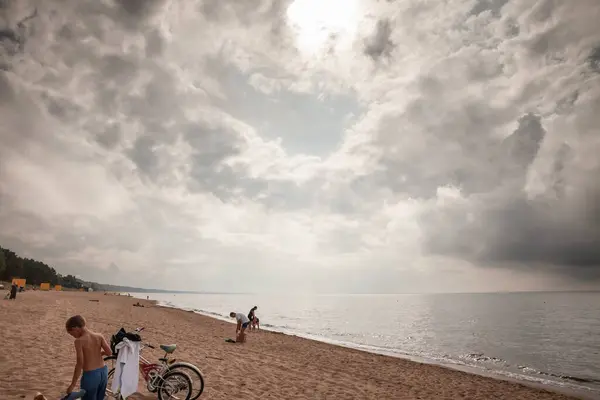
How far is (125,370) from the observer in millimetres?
7426

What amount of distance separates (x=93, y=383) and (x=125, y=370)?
3.92 ft

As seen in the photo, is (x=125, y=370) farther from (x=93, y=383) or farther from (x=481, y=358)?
(x=481, y=358)

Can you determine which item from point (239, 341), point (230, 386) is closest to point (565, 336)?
point (239, 341)

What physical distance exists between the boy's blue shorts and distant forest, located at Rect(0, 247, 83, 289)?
12356 cm

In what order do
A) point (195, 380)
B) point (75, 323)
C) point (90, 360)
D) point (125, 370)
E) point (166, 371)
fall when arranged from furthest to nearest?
Answer: point (195, 380)
point (166, 371)
point (125, 370)
point (90, 360)
point (75, 323)

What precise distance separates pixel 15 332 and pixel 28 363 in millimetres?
6700

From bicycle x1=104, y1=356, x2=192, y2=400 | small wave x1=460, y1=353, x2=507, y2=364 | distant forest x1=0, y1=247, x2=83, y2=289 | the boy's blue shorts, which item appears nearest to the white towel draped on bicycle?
the boy's blue shorts

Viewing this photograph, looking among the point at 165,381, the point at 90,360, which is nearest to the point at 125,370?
the point at 90,360

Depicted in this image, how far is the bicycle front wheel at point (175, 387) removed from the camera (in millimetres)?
8680

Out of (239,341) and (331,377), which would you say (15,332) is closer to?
(239,341)

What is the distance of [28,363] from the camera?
38.3ft

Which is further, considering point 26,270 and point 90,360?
point 26,270

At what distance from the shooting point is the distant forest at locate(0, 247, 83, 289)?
11130 cm

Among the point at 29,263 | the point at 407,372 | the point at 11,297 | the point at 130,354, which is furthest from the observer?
the point at 29,263
